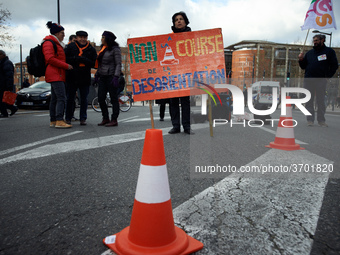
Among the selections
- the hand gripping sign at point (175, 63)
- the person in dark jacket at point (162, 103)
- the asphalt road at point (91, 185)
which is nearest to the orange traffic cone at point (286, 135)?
the asphalt road at point (91, 185)

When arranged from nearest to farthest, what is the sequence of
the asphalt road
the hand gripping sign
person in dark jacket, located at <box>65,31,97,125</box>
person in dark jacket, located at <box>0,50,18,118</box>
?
1. the asphalt road
2. the hand gripping sign
3. person in dark jacket, located at <box>65,31,97,125</box>
4. person in dark jacket, located at <box>0,50,18,118</box>

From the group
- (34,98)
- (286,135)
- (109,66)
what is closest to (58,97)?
(109,66)

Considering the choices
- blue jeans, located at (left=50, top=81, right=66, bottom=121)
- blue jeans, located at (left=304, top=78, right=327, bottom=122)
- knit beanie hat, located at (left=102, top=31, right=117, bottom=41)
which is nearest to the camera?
blue jeans, located at (left=50, top=81, right=66, bottom=121)

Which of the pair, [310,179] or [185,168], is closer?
[310,179]

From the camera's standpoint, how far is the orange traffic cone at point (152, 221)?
1531mm

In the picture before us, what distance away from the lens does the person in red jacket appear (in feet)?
18.4

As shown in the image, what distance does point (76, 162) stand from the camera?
3326 mm

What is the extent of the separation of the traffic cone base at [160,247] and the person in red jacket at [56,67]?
189 inches

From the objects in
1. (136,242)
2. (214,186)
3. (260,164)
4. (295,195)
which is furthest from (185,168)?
(136,242)

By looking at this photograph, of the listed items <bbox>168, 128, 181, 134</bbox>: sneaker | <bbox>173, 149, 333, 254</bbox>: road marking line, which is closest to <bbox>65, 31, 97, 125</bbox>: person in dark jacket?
<bbox>168, 128, 181, 134</bbox>: sneaker

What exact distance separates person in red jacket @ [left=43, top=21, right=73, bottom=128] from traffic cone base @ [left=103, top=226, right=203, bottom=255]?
4797mm

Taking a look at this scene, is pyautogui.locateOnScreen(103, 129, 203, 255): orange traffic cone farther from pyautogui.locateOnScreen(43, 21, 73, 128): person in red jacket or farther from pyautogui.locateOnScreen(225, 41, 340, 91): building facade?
pyautogui.locateOnScreen(225, 41, 340, 91): building facade

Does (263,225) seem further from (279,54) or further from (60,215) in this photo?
(279,54)

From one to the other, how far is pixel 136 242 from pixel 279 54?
9632cm
